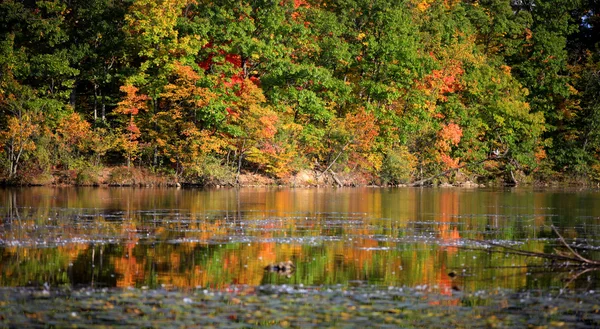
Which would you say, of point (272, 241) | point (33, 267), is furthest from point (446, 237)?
point (33, 267)

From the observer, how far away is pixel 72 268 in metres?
17.4

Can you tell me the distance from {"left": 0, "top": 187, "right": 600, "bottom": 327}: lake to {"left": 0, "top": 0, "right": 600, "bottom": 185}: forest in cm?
1839

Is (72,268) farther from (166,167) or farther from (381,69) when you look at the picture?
(381,69)

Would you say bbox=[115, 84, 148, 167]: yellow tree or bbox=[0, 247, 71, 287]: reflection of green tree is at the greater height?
bbox=[115, 84, 148, 167]: yellow tree

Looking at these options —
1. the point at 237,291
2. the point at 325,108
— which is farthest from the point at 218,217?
the point at 325,108

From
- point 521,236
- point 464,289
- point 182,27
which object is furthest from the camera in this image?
point 182,27

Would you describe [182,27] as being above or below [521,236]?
above

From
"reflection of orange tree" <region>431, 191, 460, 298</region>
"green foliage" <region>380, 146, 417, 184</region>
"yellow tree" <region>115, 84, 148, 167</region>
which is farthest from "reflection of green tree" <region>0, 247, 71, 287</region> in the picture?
"green foliage" <region>380, 146, 417, 184</region>

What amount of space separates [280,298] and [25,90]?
4065 centimetres

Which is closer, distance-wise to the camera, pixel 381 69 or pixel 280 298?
pixel 280 298

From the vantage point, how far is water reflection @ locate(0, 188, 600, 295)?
16844mm

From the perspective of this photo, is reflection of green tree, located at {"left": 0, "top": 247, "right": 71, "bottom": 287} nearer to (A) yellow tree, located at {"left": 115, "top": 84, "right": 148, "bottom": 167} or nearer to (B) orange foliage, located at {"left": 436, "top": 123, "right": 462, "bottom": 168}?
(A) yellow tree, located at {"left": 115, "top": 84, "right": 148, "bottom": 167}

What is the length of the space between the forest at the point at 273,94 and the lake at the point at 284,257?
18.4 meters

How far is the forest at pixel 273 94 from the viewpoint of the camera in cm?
5375
